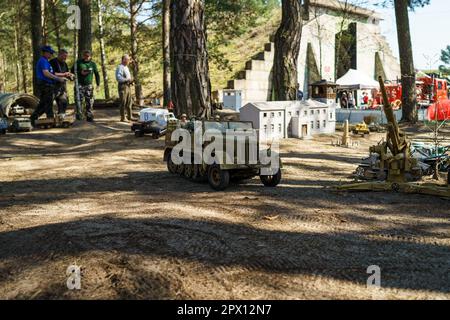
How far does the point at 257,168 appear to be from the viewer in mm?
8609

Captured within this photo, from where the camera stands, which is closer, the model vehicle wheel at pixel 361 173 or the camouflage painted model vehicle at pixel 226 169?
the camouflage painted model vehicle at pixel 226 169

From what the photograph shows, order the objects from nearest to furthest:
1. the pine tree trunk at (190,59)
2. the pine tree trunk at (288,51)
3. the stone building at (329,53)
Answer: the pine tree trunk at (190,59)
the pine tree trunk at (288,51)
the stone building at (329,53)

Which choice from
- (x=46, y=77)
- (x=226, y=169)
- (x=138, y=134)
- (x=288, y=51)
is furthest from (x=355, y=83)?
(x=226, y=169)

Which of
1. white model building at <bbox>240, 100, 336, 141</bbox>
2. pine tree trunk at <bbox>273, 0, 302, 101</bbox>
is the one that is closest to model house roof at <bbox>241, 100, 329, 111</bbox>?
white model building at <bbox>240, 100, 336, 141</bbox>

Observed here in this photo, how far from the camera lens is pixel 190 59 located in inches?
514

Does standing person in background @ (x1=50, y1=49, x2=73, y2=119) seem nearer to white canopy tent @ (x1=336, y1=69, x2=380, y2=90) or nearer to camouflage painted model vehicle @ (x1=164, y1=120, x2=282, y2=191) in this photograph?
camouflage painted model vehicle @ (x1=164, y1=120, x2=282, y2=191)

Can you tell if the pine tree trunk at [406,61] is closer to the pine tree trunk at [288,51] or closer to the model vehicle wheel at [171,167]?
the pine tree trunk at [288,51]

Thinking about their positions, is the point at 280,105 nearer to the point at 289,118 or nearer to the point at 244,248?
the point at 289,118

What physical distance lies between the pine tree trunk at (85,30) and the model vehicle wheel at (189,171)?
1086 cm

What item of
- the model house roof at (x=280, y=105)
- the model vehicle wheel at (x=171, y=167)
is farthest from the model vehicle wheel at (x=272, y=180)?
the model house roof at (x=280, y=105)

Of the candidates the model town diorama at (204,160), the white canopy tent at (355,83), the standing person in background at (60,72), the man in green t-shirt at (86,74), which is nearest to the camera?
the model town diorama at (204,160)

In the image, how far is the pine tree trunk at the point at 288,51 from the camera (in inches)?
762
